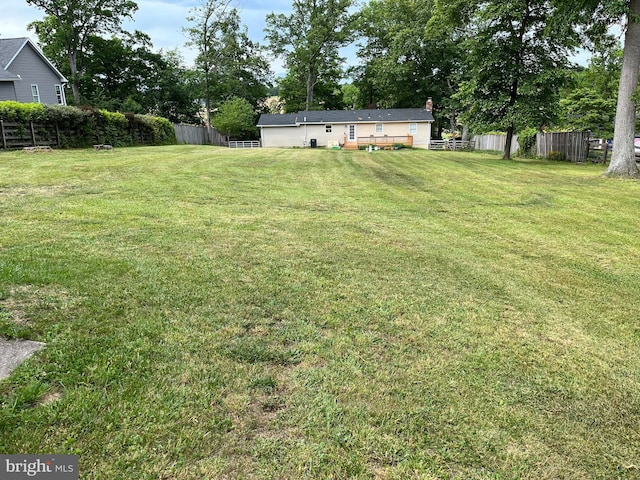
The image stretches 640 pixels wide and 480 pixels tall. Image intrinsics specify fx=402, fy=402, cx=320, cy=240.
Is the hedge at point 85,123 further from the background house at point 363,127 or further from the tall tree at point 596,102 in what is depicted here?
the tall tree at point 596,102

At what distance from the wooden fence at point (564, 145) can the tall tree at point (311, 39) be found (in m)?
25.2

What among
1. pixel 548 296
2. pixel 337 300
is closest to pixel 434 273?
pixel 548 296

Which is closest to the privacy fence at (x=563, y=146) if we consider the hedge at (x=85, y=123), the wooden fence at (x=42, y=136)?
the hedge at (x=85, y=123)

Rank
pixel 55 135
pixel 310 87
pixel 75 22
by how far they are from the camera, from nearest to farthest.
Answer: pixel 55 135
pixel 75 22
pixel 310 87

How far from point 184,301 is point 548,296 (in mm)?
3197

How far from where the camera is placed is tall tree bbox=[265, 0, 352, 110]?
127 feet

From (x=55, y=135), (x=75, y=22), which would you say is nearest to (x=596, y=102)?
(x=55, y=135)

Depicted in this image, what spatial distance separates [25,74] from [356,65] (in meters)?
29.0

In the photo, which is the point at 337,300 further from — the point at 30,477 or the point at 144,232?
the point at 144,232

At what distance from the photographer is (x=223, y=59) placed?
3803 cm

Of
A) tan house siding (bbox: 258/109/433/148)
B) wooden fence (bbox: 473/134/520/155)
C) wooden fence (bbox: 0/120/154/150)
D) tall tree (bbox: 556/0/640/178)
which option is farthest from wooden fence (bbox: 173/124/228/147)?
tall tree (bbox: 556/0/640/178)

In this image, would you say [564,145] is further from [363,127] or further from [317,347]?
[317,347]

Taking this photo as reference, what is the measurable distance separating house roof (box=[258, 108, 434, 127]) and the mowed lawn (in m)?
28.9

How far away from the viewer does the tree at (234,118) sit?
35.4 meters
